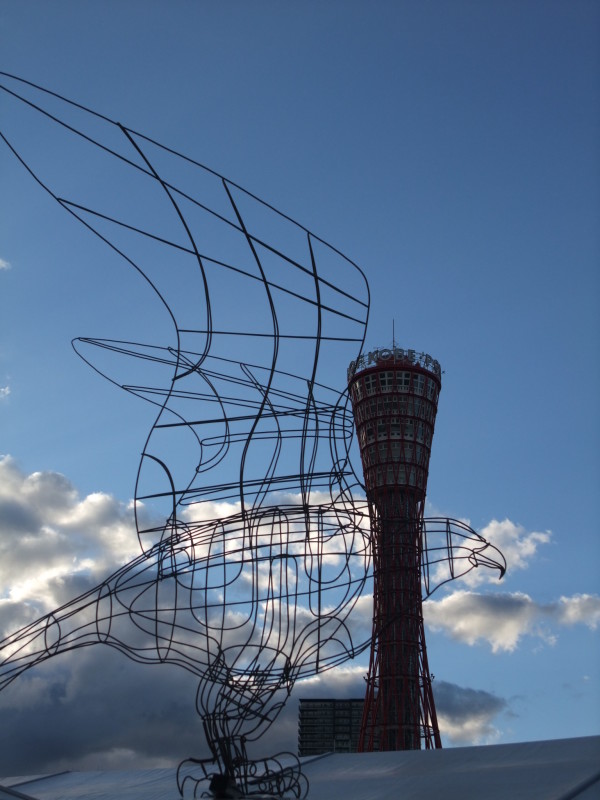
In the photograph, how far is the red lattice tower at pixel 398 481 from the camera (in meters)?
52.8

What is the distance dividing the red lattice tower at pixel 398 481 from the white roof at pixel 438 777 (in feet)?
107

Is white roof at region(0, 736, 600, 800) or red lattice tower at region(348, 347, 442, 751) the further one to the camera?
red lattice tower at region(348, 347, 442, 751)

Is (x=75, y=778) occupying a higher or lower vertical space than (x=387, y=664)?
lower

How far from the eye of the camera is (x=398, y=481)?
57656 mm

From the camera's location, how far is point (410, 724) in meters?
52.3

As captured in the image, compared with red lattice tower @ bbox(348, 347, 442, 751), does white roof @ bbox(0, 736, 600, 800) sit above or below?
below

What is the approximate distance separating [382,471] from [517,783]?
4661 centimetres

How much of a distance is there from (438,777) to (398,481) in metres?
45.0

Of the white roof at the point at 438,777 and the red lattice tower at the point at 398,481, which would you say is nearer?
the white roof at the point at 438,777

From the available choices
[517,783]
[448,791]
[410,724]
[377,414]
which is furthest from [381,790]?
[377,414]

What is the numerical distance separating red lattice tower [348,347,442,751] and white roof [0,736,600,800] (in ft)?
107

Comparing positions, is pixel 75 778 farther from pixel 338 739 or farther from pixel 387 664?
pixel 338 739

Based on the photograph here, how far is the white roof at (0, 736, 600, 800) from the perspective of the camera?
36.6 feet

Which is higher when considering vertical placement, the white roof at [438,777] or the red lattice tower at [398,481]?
the red lattice tower at [398,481]
